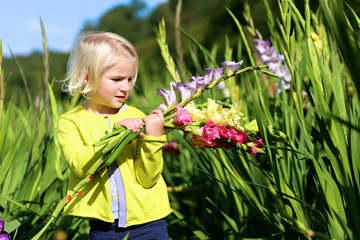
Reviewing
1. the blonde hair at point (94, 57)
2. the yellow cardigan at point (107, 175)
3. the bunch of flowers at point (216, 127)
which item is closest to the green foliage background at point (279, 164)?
the bunch of flowers at point (216, 127)

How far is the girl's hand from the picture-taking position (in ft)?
3.50

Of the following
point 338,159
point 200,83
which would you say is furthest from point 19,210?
point 338,159

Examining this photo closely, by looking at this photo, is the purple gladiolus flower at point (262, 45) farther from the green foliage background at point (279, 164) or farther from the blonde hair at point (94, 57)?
the blonde hair at point (94, 57)

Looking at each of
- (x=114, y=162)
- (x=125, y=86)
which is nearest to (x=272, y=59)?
(x=125, y=86)

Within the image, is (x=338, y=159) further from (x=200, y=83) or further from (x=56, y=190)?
(x=56, y=190)

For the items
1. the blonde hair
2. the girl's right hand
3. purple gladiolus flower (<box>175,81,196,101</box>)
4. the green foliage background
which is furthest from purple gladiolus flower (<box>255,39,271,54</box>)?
the girl's right hand

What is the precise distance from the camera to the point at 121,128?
40.5 inches

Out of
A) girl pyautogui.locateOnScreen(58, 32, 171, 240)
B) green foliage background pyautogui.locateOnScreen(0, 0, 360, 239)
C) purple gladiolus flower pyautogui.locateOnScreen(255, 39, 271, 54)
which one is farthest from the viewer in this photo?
purple gladiolus flower pyautogui.locateOnScreen(255, 39, 271, 54)

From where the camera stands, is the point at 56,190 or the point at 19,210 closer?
the point at 19,210

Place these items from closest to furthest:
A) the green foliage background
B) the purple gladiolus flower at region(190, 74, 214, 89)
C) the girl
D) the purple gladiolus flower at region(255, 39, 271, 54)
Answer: the green foliage background → the purple gladiolus flower at region(190, 74, 214, 89) → the girl → the purple gladiolus flower at region(255, 39, 271, 54)

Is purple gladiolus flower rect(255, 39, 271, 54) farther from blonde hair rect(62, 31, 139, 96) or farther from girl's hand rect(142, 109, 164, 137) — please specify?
girl's hand rect(142, 109, 164, 137)

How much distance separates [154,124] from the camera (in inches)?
42.1

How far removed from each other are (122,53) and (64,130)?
12.3 inches

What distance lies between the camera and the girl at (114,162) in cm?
116
